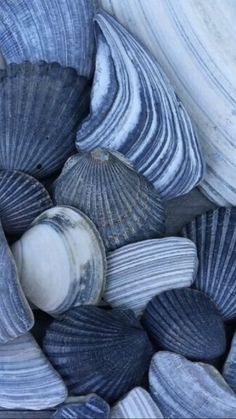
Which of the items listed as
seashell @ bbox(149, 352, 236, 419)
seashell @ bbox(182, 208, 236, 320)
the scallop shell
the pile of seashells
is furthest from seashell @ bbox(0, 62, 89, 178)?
seashell @ bbox(149, 352, 236, 419)

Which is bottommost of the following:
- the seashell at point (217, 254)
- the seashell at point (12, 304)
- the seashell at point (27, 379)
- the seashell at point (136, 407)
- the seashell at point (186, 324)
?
the seashell at point (27, 379)

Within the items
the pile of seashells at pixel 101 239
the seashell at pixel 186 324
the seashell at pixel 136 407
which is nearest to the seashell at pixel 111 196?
the pile of seashells at pixel 101 239

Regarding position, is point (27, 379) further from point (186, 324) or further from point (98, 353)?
point (186, 324)

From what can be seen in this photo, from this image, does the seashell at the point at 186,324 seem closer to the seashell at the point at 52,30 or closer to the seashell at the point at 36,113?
the seashell at the point at 36,113

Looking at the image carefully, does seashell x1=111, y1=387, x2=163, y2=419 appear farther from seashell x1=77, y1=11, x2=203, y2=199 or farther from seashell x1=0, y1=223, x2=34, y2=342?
seashell x1=77, y1=11, x2=203, y2=199

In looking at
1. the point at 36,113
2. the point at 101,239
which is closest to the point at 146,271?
the point at 101,239
